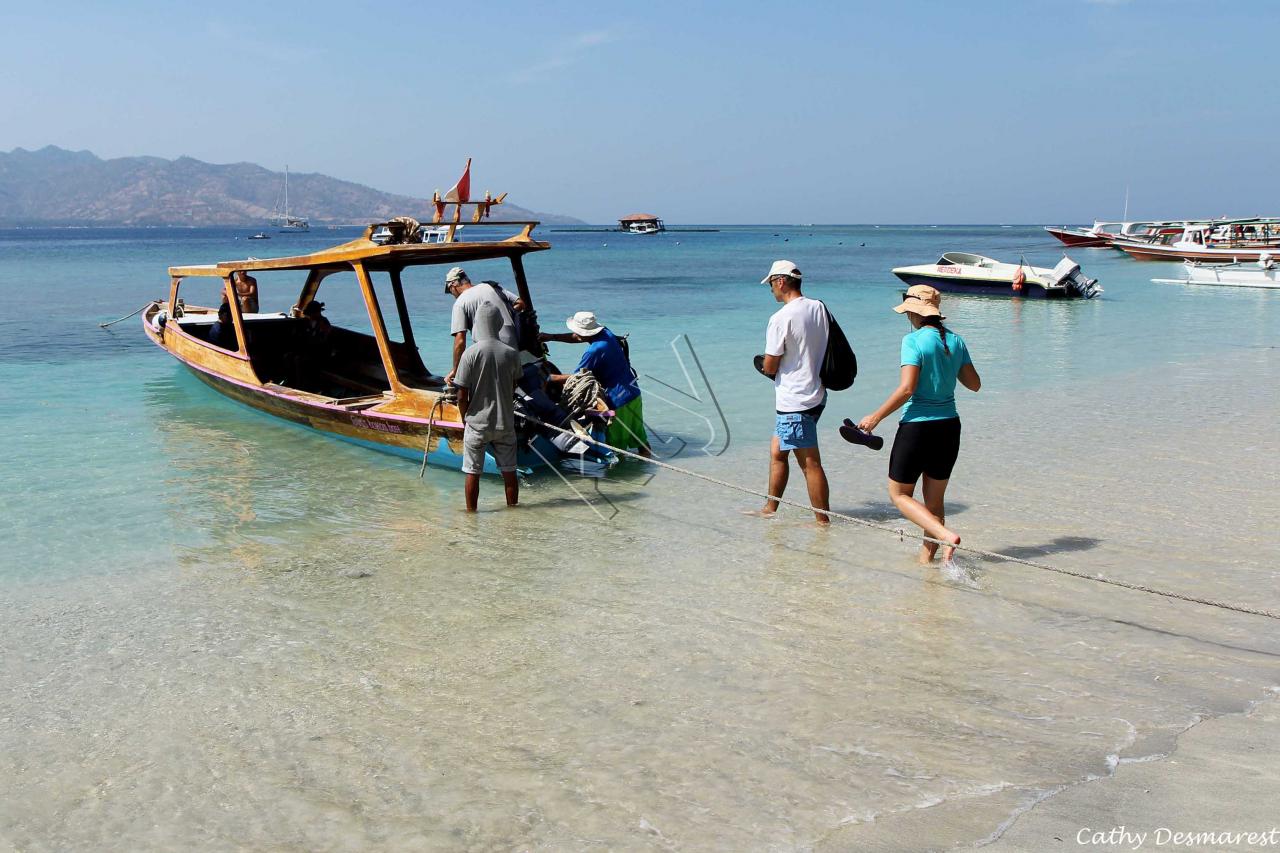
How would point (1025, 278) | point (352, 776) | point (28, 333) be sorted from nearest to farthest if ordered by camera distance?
point (352, 776) → point (28, 333) → point (1025, 278)

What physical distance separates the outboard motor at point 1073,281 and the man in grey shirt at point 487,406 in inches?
1091

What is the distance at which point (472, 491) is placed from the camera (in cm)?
850

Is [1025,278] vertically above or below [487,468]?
above

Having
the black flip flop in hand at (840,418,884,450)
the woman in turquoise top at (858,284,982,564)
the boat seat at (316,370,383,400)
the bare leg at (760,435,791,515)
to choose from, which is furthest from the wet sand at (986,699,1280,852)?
the boat seat at (316,370,383,400)

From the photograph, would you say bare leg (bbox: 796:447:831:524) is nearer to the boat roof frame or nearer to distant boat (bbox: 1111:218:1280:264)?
the boat roof frame

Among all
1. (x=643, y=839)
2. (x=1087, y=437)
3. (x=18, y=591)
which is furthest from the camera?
(x=1087, y=437)

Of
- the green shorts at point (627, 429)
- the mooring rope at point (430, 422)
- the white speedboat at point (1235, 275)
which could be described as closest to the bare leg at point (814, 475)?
the green shorts at point (627, 429)

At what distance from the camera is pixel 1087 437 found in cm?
1131

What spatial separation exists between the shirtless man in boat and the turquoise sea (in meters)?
0.84

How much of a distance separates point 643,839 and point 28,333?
2502cm

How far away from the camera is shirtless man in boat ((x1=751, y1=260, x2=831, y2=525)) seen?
7.17m

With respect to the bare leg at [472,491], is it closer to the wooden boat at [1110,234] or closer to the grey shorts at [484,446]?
the grey shorts at [484,446]

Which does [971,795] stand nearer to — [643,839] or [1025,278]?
[643,839]

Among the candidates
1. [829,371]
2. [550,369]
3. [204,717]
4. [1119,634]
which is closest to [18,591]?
[204,717]
